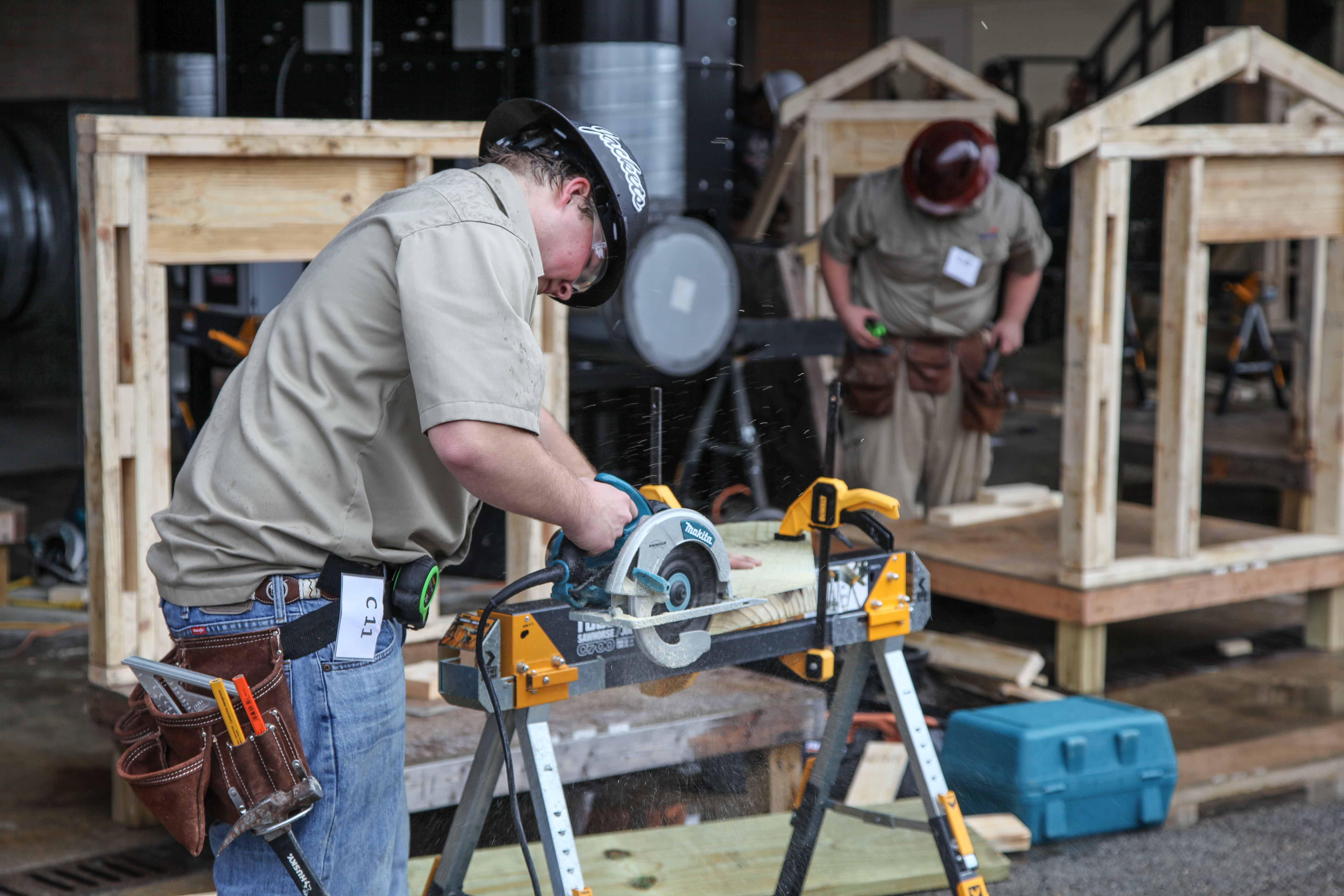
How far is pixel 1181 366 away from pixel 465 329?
11.9 ft

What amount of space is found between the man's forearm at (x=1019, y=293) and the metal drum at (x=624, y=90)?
2.13 metres

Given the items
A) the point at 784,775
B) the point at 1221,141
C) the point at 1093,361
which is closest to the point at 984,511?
the point at 1093,361

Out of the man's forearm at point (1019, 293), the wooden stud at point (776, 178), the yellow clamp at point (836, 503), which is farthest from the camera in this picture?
the wooden stud at point (776, 178)

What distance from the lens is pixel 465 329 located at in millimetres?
1991

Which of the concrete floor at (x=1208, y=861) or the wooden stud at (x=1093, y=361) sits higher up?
the wooden stud at (x=1093, y=361)

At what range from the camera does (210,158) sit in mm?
3707

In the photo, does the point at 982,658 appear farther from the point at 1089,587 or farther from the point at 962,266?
the point at 962,266

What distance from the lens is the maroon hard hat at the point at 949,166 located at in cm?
579

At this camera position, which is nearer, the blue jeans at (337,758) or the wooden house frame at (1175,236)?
the blue jeans at (337,758)

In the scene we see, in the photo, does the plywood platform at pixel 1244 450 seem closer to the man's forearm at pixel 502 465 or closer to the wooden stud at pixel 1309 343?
the wooden stud at pixel 1309 343

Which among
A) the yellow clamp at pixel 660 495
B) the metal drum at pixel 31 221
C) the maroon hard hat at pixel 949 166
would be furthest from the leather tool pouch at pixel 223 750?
the metal drum at pixel 31 221

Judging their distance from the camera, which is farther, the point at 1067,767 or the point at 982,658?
the point at 982,658

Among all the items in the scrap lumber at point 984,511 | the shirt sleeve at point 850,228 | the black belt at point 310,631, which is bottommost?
the scrap lumber at point 984,511

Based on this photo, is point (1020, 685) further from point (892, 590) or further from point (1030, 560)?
point (892, 590)
